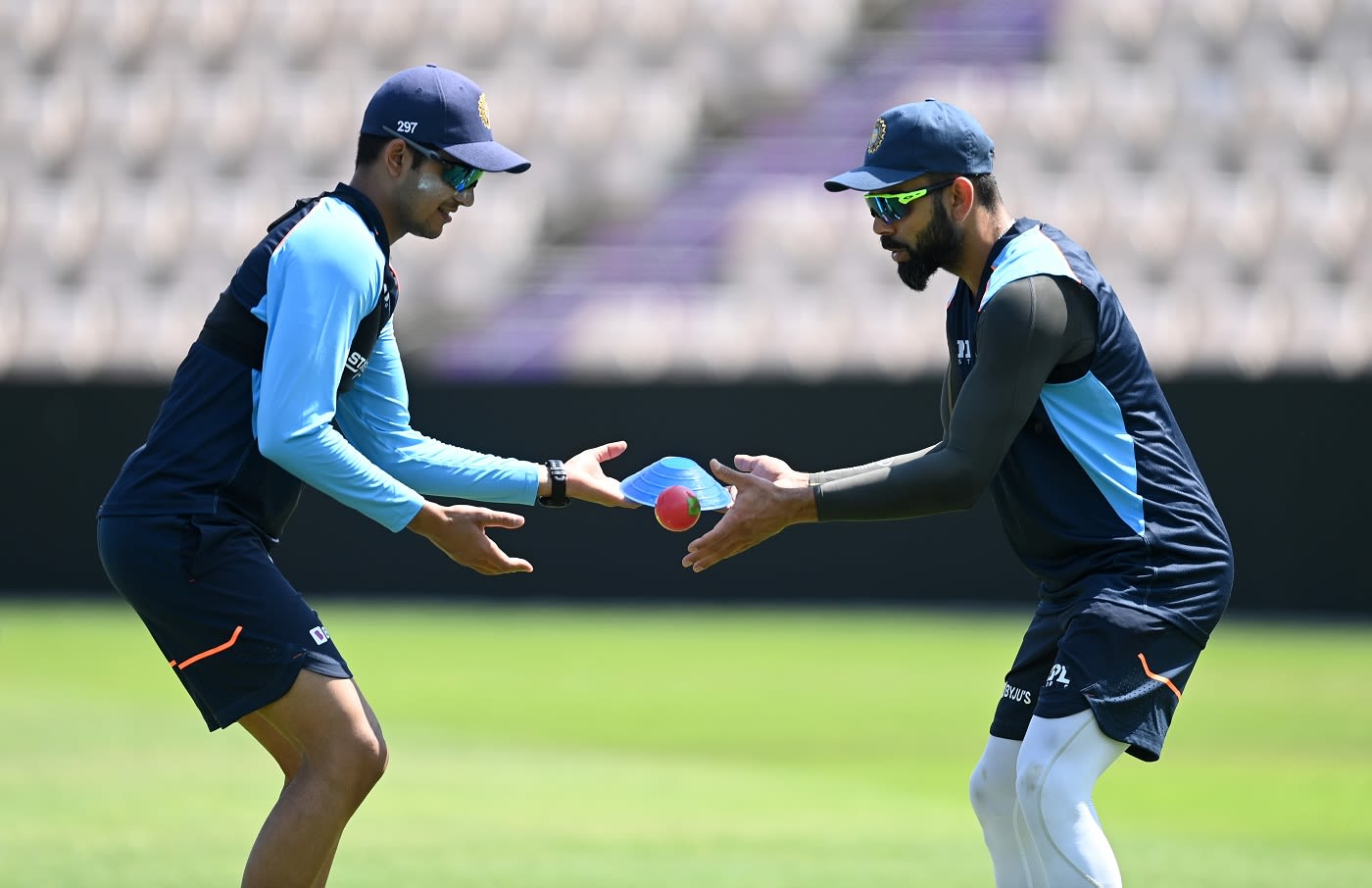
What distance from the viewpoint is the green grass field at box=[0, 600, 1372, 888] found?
7469 mm

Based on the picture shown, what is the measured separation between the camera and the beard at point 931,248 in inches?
206

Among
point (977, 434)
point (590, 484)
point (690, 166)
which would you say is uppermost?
point (977, 434)

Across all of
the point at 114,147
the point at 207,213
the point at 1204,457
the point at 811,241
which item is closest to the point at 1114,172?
the point at 811,241

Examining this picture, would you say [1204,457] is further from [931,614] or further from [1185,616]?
[1185,616]

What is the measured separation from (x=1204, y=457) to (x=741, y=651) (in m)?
4.88

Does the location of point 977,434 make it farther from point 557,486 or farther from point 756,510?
point 557,486

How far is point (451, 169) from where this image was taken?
211 inches

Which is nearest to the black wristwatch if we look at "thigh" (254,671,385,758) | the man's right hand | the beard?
the man's right hand

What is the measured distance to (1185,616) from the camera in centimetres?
499

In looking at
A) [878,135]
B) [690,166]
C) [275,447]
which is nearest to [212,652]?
[275,447]

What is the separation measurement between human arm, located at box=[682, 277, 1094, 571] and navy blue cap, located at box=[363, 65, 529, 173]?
126 centimetres

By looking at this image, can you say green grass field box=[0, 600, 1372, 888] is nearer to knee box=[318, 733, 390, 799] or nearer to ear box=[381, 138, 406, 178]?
knee box=[318, 733, 390, 799]

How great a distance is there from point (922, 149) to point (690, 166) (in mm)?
17034

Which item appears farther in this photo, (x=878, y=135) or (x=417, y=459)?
(x=417, y=459)
